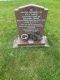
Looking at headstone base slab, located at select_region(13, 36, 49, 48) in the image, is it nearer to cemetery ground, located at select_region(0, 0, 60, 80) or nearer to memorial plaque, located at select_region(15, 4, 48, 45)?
memorial plaque, located at select_region(15, 4, 48, 45)

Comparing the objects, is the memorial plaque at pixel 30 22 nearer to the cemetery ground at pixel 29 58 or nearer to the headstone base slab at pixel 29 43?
the headstone base slab at pixel 29 43

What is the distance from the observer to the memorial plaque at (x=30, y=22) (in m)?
8.13

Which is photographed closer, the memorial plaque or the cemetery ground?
the cemetery ground

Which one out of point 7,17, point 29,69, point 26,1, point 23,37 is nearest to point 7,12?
point 7,17

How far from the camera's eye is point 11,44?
888cm

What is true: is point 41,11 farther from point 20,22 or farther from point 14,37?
point 14,37

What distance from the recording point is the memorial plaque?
8.13 m

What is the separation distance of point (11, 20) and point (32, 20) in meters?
3.26

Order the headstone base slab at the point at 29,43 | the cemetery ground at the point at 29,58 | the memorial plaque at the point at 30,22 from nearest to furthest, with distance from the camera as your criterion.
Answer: the cemetery ground at the point at 29,58
the memorial plaque at the point at 30,22
the headstone base slab at the point at 29,43

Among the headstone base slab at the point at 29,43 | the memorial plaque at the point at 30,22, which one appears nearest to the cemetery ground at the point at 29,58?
the headstone base slab at the point at 29,43

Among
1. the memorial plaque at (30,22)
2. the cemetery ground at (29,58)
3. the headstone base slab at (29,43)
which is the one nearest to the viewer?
the cemetery ground at (29,58)

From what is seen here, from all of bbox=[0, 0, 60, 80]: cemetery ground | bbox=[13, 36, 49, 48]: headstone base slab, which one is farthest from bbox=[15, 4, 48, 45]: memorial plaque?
bbox=[0, 0, 60, 80]: cemetery ground

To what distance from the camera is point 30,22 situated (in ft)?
27.7

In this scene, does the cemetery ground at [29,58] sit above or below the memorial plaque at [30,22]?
below
